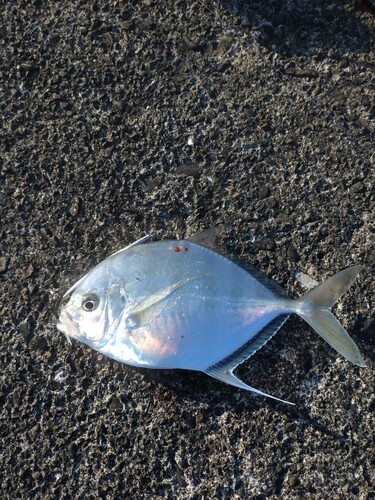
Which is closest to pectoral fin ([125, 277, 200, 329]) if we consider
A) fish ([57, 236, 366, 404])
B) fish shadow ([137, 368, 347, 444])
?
fish ([57, 236, 366, 404])

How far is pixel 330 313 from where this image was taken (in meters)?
1.97

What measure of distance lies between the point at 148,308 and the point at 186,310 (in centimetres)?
15

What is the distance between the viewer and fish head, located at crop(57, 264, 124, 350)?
6.48ft

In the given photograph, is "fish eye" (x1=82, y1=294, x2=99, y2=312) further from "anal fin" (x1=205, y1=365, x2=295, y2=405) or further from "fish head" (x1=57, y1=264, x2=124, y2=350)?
"anal fin" (x1=205, y1=365, x2=295, y2=405)

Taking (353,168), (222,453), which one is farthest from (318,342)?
(353,168)

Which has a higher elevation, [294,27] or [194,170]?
[294,27]

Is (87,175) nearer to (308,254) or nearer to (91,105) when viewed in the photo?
(91,105)

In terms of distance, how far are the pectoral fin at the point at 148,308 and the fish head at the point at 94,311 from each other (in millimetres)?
53

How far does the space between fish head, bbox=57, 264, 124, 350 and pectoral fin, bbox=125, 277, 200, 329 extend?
0.05m

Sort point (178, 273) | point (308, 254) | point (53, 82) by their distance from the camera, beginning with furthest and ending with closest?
point (53, 82)
point (308, 254)
point (178, 273)

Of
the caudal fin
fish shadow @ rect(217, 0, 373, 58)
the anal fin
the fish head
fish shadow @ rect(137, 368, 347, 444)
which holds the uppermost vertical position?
fish shadow @ rect(217, 0, 373, 58)

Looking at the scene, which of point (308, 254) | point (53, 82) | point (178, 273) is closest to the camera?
point (178, 273)

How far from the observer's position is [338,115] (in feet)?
7.39

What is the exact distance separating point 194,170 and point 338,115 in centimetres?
68
